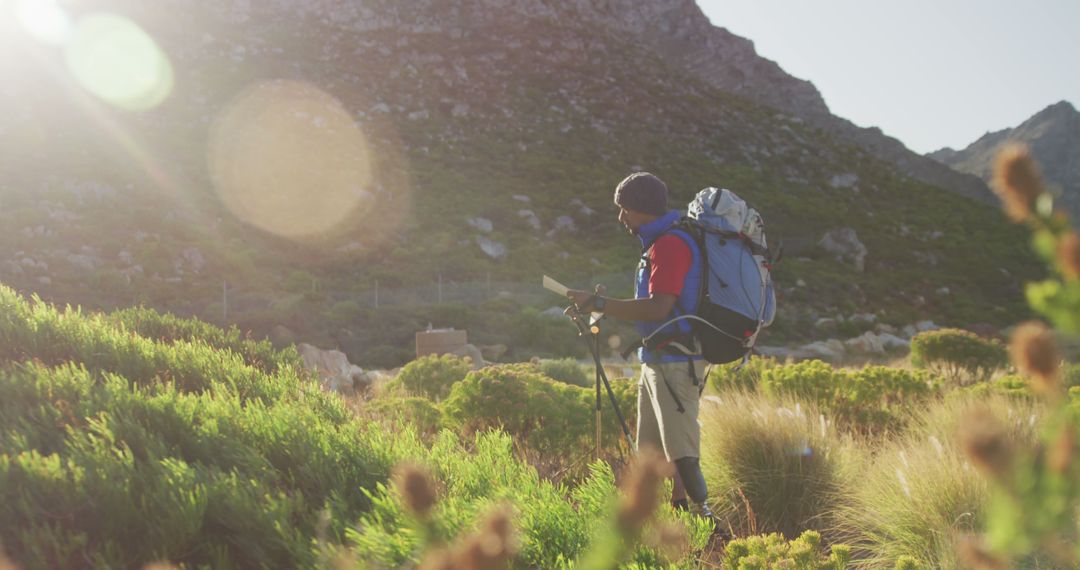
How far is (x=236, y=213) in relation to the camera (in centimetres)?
3089

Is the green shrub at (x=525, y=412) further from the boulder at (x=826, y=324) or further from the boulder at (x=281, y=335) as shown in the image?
the boulder at (x=826, y=324)

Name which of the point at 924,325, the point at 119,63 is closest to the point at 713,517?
the point at 924,325

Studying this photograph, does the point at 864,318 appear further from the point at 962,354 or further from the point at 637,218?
the point at 637,218

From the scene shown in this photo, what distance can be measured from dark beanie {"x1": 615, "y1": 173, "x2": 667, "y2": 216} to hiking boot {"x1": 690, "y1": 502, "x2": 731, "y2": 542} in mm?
1674

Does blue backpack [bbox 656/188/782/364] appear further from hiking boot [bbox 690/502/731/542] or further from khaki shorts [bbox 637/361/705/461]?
hiking boot [bbox 690/502/731/542]

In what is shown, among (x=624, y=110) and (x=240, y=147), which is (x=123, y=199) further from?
(x=624, y=110)

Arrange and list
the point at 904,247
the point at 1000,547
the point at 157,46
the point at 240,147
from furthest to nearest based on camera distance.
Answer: the point at 157,46, the point at 904,247, the point at 240,147, the point at 1000,547

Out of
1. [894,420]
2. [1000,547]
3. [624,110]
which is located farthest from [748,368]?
[624,110]

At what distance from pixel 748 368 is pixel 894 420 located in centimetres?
227

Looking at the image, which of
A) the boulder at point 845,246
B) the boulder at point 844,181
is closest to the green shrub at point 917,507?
the boulder at point 845,246

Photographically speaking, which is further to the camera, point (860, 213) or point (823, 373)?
point (860, 213)

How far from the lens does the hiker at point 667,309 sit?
13.0 ft

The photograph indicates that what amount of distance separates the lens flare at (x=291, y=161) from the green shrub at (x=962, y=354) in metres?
A: 24.4

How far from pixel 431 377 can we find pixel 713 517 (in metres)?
5.76
